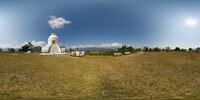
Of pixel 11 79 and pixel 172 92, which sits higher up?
pixel 11 79

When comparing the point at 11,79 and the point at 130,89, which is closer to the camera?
the point at 130,89

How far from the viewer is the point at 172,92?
277 inches

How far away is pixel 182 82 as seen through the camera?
8680 mm

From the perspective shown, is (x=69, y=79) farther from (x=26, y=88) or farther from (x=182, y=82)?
(x=182, y=82)

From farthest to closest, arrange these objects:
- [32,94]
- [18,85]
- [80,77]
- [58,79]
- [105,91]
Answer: [80,77]
[58,79]
[18,85]
[105,91]
[32,94]

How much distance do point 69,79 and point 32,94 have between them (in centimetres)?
319

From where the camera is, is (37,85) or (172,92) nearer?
(172,92)

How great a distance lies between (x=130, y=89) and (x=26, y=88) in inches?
293

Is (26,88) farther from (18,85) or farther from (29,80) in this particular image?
(29,80)

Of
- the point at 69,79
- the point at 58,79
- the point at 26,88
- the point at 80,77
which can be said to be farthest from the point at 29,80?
the point at 80,77

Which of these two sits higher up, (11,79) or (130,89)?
(11,79)

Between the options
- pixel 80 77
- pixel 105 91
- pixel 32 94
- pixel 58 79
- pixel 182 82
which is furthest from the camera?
pixel 80 77

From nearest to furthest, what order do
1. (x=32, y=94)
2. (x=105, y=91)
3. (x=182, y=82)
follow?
(x=32, y=94)
(x=105, y=91)
(x=182, y=82)

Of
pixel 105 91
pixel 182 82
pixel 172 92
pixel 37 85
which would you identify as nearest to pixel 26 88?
pixel 37 85
